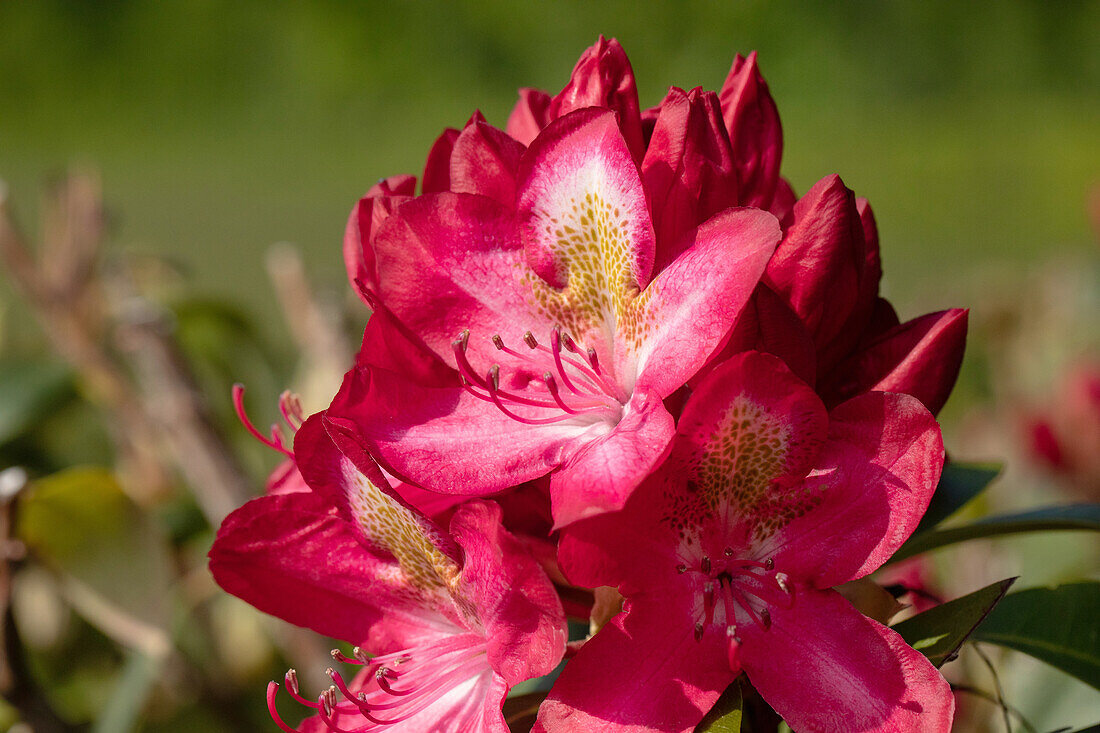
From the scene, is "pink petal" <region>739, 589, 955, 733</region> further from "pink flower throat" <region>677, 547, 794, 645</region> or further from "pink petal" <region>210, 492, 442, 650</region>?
"pink petal" <region>210, 492, 442, 650</region>

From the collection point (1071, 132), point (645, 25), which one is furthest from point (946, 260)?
point (645, 25)

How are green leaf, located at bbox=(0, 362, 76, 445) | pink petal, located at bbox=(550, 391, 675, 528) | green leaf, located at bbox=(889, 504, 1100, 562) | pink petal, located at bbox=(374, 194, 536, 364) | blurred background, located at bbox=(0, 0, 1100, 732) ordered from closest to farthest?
pink petal, located at bbox=(550, 391, 675, 528) → pink petal, located at bbox=(374, 194, 536, 364) → green leaf, located at bbox=(889, 504, 1100, 562) → green leaf, located at bbox=(0, 362, 76, 445) → blurred background, located at bbox=(0, 0, 1100, 732)

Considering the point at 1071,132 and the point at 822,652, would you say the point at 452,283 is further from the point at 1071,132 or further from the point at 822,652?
the point at 1071,132

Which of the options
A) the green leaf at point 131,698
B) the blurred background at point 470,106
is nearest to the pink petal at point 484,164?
the green leaf at point 131,698

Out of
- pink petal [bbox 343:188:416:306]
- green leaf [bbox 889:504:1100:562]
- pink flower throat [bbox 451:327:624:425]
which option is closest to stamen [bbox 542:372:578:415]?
pink flower throat [bbox 451:327:624:425]

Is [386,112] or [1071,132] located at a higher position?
[386,112]

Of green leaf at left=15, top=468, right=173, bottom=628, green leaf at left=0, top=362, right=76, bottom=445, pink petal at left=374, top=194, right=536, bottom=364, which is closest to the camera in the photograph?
pink petal at left=374, top=194, right=536, bottom=364
